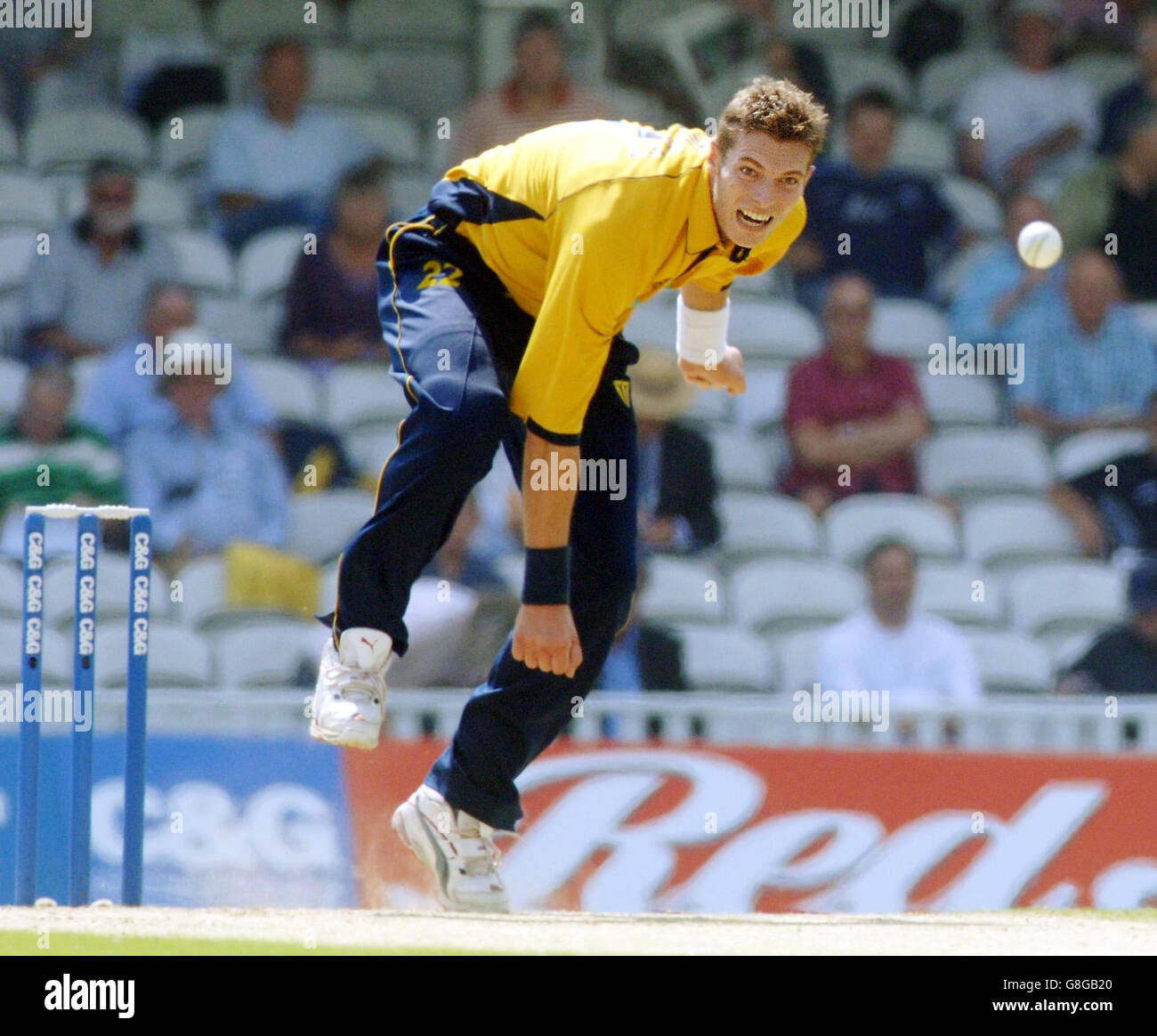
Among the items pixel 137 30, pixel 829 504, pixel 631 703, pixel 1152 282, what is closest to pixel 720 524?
pixel 829 504

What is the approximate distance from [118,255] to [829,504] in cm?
334

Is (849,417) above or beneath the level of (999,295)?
beneath

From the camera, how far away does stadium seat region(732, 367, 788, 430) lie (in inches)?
336

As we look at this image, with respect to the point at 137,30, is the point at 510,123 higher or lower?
lower

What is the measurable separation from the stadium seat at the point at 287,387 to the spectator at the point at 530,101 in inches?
52.0

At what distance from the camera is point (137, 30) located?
9.27m

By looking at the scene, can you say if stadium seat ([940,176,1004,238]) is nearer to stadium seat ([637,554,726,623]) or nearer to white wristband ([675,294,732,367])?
stadium seat ([637,554,726,623])

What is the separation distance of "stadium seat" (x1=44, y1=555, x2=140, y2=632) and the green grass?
3.89 metres

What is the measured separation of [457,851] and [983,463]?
4903mm

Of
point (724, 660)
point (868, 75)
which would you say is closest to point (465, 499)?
point (724, 660)

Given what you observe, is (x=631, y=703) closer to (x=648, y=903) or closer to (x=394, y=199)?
(x=648, y=903)

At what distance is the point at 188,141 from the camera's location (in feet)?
30.0

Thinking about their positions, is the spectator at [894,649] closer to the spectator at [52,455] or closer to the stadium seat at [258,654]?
the stadium seat at [258,654]

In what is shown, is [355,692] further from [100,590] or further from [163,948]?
[100,590]
